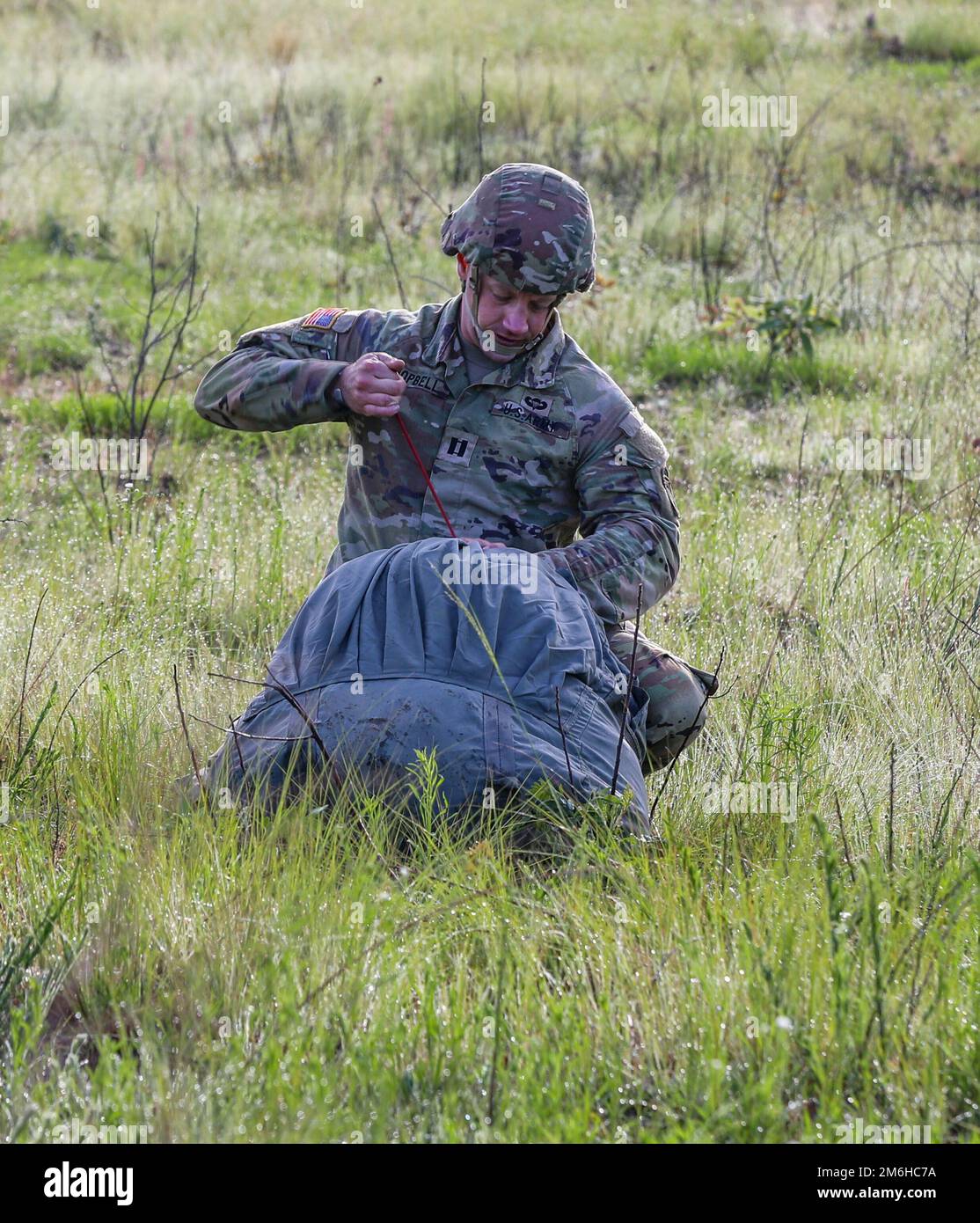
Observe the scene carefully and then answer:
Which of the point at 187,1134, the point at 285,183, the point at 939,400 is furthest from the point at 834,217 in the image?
the point at 187,1134

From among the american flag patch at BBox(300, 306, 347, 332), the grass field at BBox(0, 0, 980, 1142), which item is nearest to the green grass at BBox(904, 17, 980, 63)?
the grass field at BBox(0, 0, 980, 1142)

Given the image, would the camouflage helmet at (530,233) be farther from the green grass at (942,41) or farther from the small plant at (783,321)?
the green grass at (942,41)

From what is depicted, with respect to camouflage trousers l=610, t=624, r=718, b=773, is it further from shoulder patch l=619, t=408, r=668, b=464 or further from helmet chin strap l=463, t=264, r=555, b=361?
helmet chin strap l=463, t=264, r=555, b=361

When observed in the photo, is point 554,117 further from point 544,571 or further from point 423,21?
point 544,571

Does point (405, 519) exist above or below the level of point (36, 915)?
above

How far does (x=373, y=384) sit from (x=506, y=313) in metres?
0.40

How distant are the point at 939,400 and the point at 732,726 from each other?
3.24 meters

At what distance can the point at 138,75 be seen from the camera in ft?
45.8

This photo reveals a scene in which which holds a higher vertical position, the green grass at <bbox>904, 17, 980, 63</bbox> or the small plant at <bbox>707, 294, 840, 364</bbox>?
the green grass at <bbox>904, 17, 980, 63</bbox>

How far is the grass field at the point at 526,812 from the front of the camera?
2.40 meters

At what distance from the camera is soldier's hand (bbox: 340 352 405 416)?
11.9 feet

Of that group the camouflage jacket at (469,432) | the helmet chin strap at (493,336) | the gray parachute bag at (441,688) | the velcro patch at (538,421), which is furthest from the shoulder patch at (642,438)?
the gray parachute bag at (441,688)

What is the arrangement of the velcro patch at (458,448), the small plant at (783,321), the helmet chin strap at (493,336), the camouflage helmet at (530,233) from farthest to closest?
the small plant at (783,321), the velcro patch at (458,448), the helmet chin strap at (493,336), the camouflage helmet at (530,233)

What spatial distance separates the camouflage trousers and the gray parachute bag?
0.29 meters
